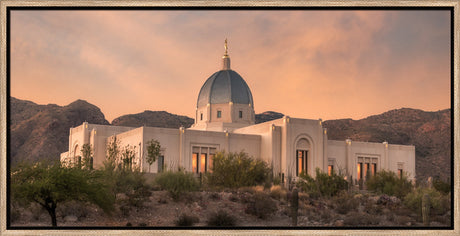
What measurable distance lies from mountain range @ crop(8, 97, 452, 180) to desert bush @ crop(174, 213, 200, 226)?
50289 millimetres

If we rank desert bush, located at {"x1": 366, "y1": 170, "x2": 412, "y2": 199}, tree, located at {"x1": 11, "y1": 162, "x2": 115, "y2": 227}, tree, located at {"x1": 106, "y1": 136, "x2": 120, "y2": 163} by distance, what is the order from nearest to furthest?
tree, located at {"x1": 11, "y1": 162, "x2": 115, "y2": 227} < desert bush, located at {"x1": 366, "y1": 170, "x2": 412, "y2": 199} < tree, located at {"x1": 106, "y1": 136, "x2": 120, "y2": 163}

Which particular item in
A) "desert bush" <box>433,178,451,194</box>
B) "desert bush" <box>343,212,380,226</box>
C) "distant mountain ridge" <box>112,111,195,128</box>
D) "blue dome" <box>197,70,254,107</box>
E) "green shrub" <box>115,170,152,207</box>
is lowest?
"desert bush" <box>343,212,380,226</box>

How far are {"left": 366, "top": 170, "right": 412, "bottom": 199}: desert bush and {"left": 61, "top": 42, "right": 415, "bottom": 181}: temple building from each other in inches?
231

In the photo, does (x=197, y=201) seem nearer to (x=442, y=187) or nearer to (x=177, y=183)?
(x=177, y=183)

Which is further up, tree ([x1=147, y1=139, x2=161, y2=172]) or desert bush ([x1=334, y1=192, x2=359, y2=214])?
tree ([x1=147, y1=139, x2=161, y2=172])

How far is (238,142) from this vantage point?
39688 mm

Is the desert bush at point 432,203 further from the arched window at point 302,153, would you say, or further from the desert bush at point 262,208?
the arched window at point 302,153

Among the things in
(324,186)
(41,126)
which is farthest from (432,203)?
(41,126)

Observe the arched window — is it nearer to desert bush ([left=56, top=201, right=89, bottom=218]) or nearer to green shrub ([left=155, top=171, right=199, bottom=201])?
green shrub ([left=155, top=171, right=199, bottom=201])

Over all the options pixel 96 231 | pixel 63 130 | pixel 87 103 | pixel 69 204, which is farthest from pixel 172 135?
pixel 87 103

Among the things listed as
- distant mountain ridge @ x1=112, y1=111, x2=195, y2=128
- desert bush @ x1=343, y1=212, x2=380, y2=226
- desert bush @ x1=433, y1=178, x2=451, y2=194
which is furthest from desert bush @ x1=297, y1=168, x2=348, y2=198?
distant mountain ridge @ x1=112, y1=111, x2=195, y2=128

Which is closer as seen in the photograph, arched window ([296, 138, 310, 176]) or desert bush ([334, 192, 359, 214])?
desert bush ([334, 192, 359, 214])

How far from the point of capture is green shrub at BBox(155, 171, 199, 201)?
2392 cm

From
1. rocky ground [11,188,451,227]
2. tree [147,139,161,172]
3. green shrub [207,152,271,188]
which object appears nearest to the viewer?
rocky ground [11,188,451,227]
